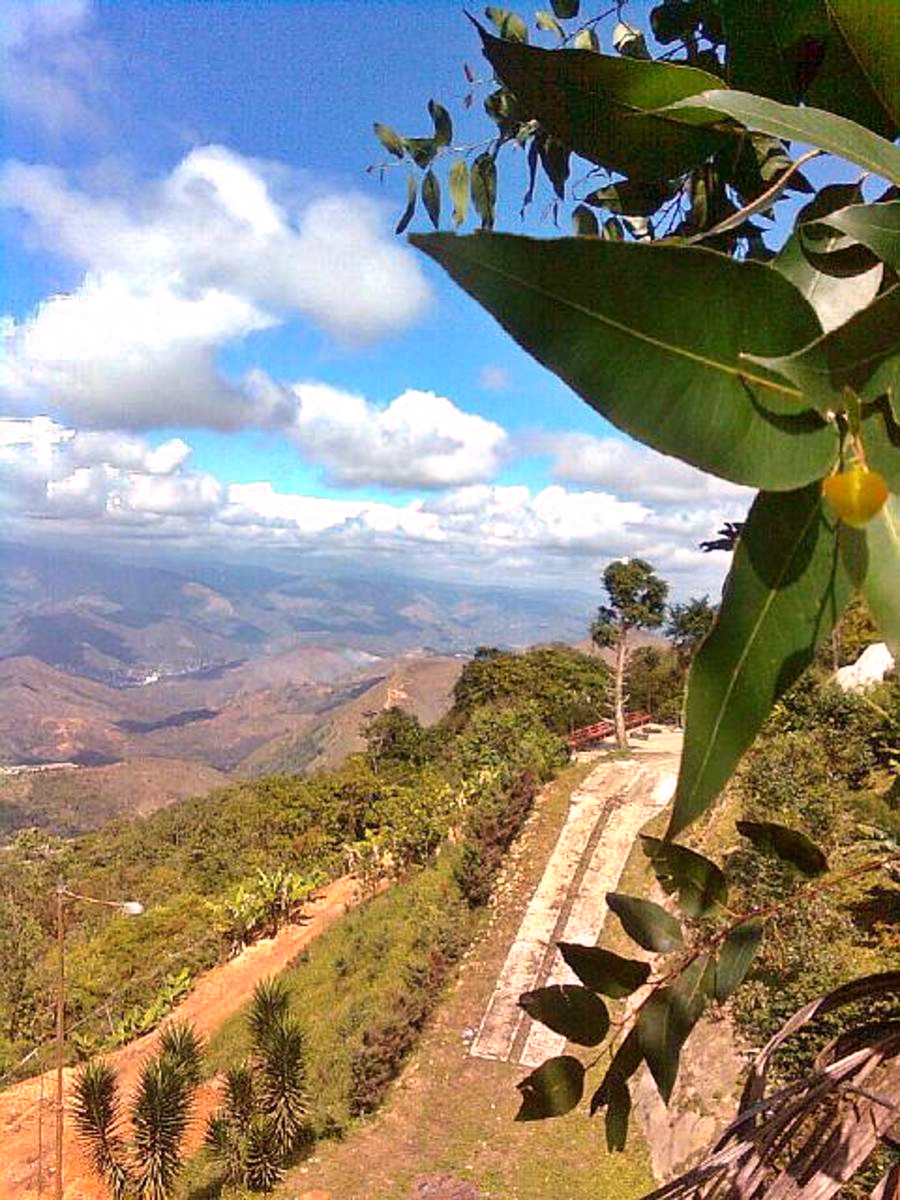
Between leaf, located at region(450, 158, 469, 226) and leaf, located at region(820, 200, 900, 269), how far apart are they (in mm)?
730

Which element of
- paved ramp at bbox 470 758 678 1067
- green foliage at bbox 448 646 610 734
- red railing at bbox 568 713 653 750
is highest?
green foliage at bbox 448 646 610 734

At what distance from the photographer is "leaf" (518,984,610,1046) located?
73 centimetres

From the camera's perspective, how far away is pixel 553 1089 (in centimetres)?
72

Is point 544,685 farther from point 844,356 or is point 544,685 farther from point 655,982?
point 844,356

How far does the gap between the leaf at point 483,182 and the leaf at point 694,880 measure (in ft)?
2.49

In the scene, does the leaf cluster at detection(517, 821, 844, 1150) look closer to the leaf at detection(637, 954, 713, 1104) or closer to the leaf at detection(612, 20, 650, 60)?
the leaf at detection(637, 954, 713, 1104)

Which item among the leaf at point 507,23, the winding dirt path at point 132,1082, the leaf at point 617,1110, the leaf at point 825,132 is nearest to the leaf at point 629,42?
the leaf at point 507,23

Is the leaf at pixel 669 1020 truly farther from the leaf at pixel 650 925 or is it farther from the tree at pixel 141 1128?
the tree at pixel 141 1128

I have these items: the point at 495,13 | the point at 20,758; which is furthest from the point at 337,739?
the point at 495,13

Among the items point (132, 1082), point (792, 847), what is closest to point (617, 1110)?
point (792, 847)

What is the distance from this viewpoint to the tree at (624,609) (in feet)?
56.1

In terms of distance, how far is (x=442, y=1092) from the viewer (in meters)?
8.83

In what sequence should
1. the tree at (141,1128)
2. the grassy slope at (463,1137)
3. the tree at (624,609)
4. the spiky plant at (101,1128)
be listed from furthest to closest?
the tree at (624,609) < the spiky plant at (101,1128) < the tree at (141,1128) < the grassy slope at (463,1137)

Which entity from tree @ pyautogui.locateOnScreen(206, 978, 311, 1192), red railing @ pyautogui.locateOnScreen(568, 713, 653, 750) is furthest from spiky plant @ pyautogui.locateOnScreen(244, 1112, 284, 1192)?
red railing @ pyautogui.locateOnScreen(568, 713, 653, 750)
